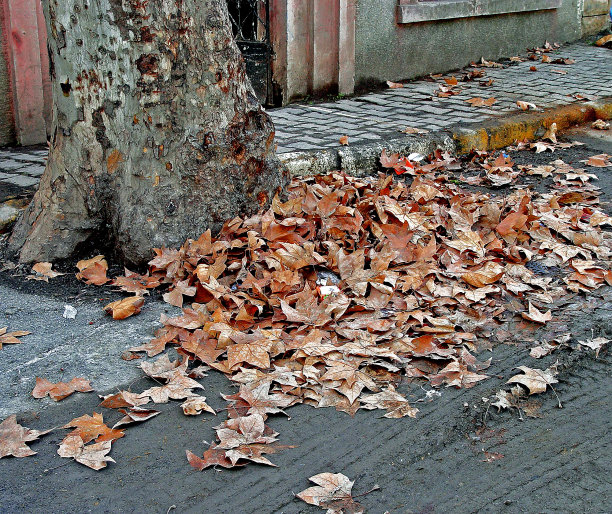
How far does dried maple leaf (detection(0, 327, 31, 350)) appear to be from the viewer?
2838 mm

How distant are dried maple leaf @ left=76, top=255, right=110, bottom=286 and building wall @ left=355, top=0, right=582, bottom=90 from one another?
4210 mm

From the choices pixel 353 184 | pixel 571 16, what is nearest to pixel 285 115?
pixel 353 184

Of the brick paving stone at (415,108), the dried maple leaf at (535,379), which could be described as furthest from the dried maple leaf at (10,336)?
the dried maple leaf at (535,379)

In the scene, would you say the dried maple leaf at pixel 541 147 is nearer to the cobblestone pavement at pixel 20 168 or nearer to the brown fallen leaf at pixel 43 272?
the cobblestone pavement at pixel 20 168

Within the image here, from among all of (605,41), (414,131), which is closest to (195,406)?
(414,131)

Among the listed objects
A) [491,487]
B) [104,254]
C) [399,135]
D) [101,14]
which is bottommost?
[491,487]

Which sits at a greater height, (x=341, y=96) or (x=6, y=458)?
(x=341, y=96)

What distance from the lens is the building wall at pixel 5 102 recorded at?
5039 millimetres

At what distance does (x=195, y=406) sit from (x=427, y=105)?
461 cm

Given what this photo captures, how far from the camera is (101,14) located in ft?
10.2

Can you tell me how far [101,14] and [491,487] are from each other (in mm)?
2454

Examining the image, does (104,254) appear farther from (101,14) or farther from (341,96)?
(341,96)

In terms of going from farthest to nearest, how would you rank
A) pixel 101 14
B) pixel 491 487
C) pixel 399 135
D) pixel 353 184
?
pixel 399 135 < pixel 353 184 < pixel 101 14 < pixel 491 487

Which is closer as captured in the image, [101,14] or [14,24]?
[101,14]
